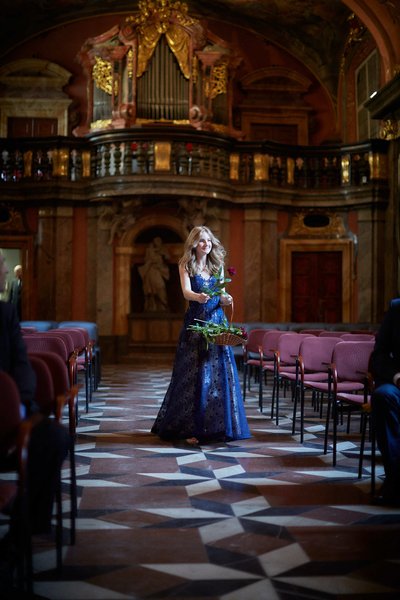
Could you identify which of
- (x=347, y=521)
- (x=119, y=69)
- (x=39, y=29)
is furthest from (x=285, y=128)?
(x=347, y=521)

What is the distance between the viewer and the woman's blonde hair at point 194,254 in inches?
234

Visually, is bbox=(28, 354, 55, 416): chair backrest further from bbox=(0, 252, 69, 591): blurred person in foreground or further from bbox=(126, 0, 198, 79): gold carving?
bbox=(126, 0, 198, 79): gold carving

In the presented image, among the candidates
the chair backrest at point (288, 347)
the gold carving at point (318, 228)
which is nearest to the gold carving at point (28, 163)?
the gold carving at point (318, 228)

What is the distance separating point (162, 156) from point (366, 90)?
15.0ft

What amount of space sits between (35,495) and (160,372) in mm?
9933

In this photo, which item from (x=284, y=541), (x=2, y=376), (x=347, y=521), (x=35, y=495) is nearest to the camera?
(x=2, y=376)

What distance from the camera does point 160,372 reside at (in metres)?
13.0

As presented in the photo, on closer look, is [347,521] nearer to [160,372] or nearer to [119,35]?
[160,372]

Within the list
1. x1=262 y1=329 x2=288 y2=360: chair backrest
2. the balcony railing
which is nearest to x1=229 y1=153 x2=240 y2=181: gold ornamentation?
the balcony railing

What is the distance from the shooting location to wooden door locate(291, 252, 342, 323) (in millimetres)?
15578

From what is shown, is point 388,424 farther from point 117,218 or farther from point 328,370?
point 117,218

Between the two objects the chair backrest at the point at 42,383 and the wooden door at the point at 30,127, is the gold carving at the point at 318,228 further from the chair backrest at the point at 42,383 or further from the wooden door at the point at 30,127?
the chair backrest at the point at 42,383

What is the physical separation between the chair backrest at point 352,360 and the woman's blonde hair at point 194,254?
120 cm

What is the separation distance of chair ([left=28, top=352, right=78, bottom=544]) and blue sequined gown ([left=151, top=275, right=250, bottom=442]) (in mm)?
1915
